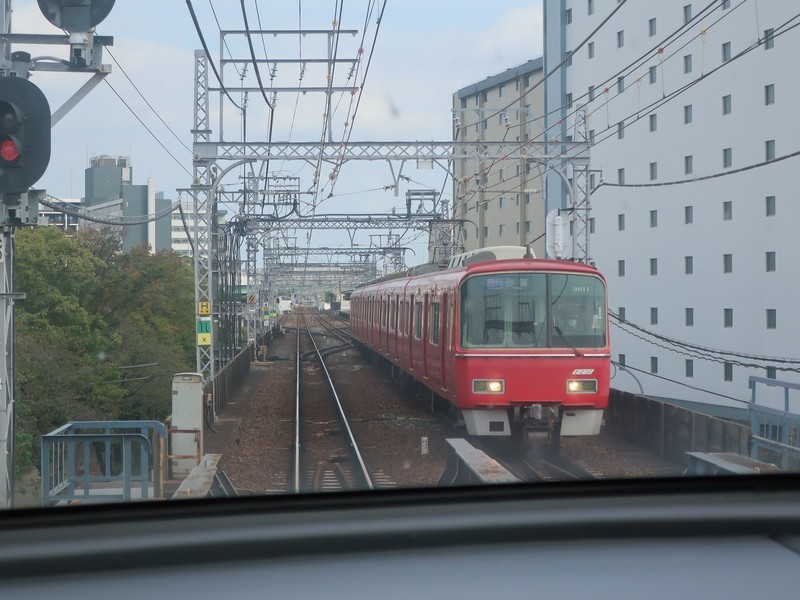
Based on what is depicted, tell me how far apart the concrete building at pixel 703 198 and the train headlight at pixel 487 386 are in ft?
16.8

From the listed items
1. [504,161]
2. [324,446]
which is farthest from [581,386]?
[504,161]

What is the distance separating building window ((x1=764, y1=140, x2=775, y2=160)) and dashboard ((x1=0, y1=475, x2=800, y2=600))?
14853 millimetres

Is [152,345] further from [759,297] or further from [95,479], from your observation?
[95,479]

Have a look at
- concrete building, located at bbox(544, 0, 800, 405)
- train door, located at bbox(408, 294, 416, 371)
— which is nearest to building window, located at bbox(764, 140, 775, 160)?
concrete building, located at bbox(544, 0, 800, 405)

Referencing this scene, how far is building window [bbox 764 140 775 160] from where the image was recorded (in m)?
16.0

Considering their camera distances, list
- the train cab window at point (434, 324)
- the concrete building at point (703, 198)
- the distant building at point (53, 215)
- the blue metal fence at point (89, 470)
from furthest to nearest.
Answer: the concrete building at point (703, 198), the train cab window at point (434, 324), the distant building at point (53, 215), the blue metal fence at point (89, 470)

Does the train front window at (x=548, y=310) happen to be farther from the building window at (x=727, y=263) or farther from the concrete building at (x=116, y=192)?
the building window at (x=727, y=263)

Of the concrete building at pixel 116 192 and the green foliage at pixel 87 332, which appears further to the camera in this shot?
the green foliage at pixel 87 332

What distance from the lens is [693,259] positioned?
15.5m

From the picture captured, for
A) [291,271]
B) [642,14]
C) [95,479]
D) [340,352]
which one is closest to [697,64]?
[642,14]

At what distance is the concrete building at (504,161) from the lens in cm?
1584

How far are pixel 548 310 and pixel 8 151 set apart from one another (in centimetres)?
645

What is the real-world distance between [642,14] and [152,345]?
71.1 ft

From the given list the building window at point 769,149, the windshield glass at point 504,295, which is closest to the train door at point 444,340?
the windshield glass at point 504,295
